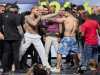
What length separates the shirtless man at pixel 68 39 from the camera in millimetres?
12281

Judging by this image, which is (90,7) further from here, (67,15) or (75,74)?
(75,74)

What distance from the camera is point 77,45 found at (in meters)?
12.6

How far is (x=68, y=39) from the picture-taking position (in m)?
12.3

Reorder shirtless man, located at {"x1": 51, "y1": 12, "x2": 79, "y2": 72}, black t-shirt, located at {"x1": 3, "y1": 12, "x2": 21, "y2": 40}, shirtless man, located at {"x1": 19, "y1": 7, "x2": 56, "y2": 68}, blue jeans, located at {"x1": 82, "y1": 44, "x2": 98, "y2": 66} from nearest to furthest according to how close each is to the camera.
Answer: black t-shirt, located at {"x1": 3, "y1": 12, "x2": 21, "y2": 40}
shirtless man, located at {"x1": 19, "y1": 7, "x2": 56, "y2": 68}
shirtless man, located at {"x1": 51, "y1": 12, "x2": 79, "y2": 72}
blue jeans, located at {"x1": 82, "y1": 44, "x2": 98, "y2": 66}

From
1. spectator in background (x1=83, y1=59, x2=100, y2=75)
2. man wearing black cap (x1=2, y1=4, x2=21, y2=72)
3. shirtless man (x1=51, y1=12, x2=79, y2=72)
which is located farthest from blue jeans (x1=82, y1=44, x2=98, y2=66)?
spectator in background (x1=83, y1=59, x2=100, y2=75)

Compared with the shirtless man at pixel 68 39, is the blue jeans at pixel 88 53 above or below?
below

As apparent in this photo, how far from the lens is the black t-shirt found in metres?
12.0

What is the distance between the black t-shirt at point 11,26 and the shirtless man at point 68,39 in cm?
108

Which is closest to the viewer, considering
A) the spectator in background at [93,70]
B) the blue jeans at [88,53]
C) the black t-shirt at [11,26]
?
the spectator in background at [93,70]

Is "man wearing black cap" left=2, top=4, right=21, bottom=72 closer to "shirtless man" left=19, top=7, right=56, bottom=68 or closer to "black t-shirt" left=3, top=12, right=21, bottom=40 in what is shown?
"black t-shirt" left=3, top=12, right=21, bottom=40

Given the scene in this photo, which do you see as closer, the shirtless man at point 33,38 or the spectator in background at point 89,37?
the shirtless man at point 33,38

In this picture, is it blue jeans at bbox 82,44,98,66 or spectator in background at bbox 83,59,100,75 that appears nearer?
spectator in background at bbox 83,59,100,75

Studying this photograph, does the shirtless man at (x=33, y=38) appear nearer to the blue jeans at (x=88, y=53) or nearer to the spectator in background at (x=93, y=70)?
A: the blue jeans at (x=88, y=53)

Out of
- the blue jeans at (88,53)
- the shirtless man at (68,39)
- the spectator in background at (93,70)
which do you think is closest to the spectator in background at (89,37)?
the blue jeans at (88,53)
